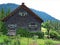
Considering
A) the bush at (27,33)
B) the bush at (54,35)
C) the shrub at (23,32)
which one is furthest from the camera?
the bush at (54,35)

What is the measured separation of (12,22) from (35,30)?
3.74m

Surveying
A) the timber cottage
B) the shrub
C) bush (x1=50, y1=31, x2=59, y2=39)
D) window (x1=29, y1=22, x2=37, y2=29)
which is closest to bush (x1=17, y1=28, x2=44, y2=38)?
the shrub

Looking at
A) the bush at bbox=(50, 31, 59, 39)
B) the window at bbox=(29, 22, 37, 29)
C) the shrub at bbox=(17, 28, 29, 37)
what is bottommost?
the bush at bbox=(50, 31, 59, 39)

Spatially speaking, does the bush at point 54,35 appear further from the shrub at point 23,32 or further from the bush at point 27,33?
the shrub at point 23,32

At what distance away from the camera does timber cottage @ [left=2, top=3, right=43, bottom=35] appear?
4638cm

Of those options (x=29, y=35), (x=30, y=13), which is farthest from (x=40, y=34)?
(x=30, y=13)

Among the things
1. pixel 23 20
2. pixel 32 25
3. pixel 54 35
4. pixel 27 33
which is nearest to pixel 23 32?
pixel 27 33

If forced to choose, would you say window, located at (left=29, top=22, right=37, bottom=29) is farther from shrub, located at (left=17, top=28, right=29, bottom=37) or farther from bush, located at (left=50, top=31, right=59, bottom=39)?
bush, located at (left=50, top=31, right=59, bottom=39)

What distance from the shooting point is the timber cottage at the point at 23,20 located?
46375mm

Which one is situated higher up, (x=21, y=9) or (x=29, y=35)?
(x=21, y=9)

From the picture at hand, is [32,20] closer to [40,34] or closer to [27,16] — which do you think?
[27,16]

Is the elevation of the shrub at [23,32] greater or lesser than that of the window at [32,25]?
lesser

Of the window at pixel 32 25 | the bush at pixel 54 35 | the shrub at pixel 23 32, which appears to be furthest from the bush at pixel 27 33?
the bush at pixel 54 35

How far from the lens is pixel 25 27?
46.5m
